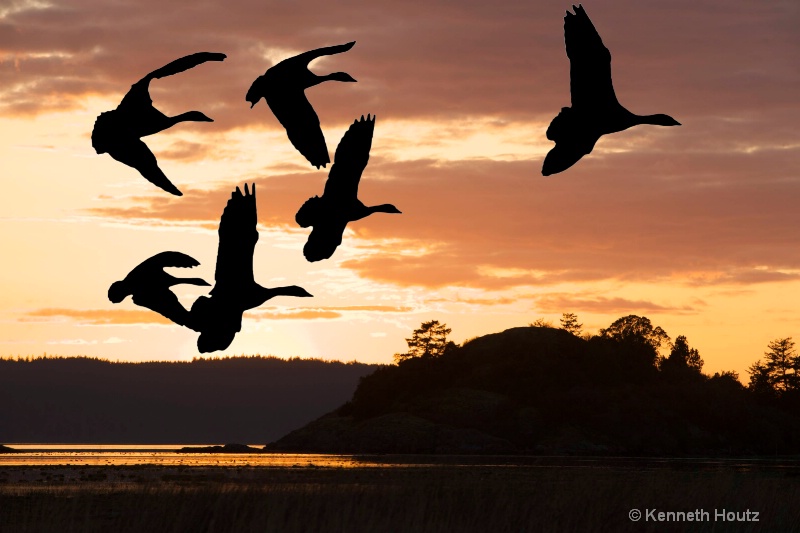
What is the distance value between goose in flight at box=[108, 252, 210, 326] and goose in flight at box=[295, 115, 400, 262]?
58 centimetres

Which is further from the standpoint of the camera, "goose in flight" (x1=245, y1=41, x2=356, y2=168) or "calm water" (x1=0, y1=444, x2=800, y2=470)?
"calm water" (x1=0, y1=444, x2=800, y2=470)

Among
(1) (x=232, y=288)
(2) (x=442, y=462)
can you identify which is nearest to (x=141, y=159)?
(1) (x=232, y=288)

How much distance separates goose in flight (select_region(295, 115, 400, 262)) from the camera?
16.4 ft

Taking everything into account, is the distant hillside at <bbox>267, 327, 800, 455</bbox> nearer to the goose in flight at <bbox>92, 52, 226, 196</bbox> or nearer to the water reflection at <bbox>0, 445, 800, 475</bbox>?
the water reflection at <bbox>0, 445, 800, 475</bbox>

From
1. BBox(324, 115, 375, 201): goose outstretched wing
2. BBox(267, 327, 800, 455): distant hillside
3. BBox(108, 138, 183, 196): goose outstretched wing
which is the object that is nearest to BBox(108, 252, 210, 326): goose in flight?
BBox(108, 138, 183, 196): goose outstretched wing

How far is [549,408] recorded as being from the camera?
174750 millimetres

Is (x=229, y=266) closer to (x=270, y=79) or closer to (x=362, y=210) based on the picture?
(x=362, y=210)

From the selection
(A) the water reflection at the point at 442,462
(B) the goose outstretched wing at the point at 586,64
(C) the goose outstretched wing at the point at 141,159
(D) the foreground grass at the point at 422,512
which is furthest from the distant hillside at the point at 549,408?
(C) the goose outstretched wing at the point at 141,159

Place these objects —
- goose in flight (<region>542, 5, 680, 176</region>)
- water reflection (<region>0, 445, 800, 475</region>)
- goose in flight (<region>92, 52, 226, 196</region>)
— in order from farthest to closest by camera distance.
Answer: water reflection (<region>0, 445, 800, 475</region>) → goose in flight (<region>92, 52, 226, 196</region>) → goose in flight (<region>542, 5, 680, 176</region>)

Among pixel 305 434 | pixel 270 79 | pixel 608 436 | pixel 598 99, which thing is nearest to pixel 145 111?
pixel 270 79

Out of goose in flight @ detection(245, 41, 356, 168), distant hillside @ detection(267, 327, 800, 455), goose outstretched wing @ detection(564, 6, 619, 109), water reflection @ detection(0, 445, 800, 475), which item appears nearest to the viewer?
goose outstretched wing @ detection(564, 6, 619, 109)

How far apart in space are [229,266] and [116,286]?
0.52m

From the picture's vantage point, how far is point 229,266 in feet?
17.2

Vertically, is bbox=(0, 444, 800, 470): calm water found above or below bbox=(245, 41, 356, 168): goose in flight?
below
